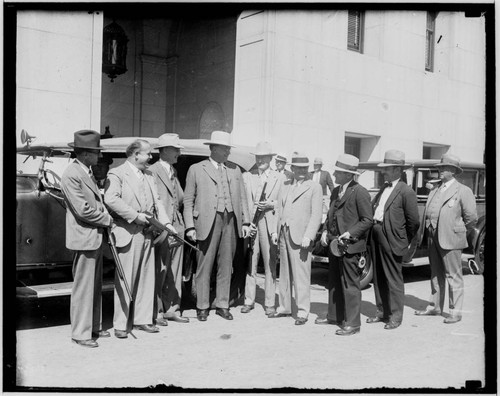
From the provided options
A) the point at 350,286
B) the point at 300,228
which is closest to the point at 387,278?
the point at 350,286

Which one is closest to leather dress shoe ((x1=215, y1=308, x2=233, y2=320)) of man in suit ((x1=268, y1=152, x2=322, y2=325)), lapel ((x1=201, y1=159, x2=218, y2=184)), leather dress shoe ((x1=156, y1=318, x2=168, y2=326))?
leather dress shoe ((x1=156, y1=318, x2=168, y2=326))

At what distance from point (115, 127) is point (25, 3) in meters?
8.11

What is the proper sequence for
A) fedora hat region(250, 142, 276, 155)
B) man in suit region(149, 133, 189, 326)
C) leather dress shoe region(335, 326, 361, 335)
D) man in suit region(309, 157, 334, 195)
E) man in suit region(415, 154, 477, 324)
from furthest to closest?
1. man in suit region(309, 157, 334, 195)
2. fedora hat region(250, 142, 276, 155)
3. man in suit region(415, 154, 477, 324)
4. man in suit region(149, 133, 189, 326)
5. leather dress shoe region(335, 326, 361, 335)

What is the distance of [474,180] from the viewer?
8.62m

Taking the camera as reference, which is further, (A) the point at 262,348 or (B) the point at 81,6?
(A) the point at 262,348

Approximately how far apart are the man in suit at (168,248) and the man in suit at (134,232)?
0.99ft

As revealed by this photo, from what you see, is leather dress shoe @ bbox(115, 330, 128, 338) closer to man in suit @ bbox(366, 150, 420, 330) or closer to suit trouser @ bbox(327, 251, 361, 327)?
suit trouser @ bbox(327, 251, 361, 327)

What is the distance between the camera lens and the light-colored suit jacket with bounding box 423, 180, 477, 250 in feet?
20.1

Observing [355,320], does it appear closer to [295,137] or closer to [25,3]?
[25,3]

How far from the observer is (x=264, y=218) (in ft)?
21.5

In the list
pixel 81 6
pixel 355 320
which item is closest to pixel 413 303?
pixel 355 320

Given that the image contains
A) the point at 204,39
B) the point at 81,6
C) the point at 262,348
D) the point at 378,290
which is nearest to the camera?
the point at 81,6

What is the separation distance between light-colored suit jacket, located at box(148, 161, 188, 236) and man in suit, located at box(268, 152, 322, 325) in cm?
121

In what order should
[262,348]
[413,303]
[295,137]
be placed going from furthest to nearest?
1. [295,137]
2. [413,303]
3. [262,348]
